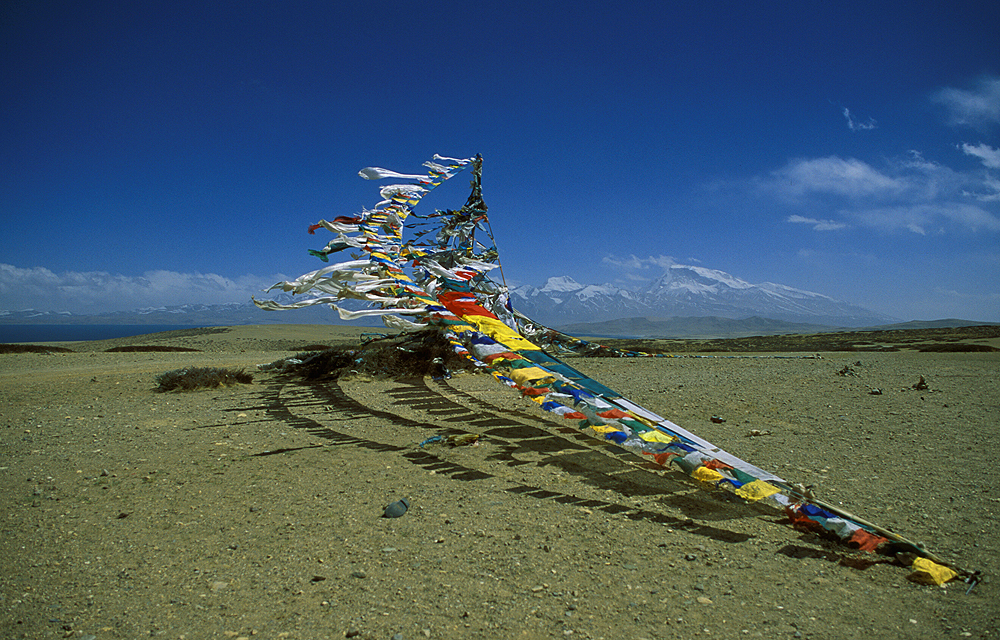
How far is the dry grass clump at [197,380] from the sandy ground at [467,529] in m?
2.24

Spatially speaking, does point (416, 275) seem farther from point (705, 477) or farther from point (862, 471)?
point (862, 471)

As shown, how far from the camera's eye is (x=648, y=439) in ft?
13.5

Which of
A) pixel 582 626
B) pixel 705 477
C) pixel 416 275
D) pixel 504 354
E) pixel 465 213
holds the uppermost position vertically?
pixel 465 213

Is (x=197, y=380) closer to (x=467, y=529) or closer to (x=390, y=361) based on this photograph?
(x=390, y=361)

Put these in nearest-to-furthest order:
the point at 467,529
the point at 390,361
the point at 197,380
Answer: the point at 467,529 → the point at 197,380 → the point at 390,361

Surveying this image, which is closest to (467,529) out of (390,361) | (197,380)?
(390,361)

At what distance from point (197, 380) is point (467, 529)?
344 inches

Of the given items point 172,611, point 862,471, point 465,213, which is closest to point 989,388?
point 862,471

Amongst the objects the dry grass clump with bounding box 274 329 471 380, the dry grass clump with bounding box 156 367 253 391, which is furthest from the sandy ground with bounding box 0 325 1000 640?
the dry grass clump with bounding box 274 329 471 380

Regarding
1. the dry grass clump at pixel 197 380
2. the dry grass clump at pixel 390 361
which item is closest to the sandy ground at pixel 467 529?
the dry grass clump at pixel 197 380

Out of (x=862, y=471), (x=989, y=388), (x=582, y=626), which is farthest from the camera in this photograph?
(x=989, y=388)

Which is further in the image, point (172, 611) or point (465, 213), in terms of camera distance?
point (465, 213)

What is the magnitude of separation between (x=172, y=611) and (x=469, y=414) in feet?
16.9

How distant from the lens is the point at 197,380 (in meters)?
10.0
